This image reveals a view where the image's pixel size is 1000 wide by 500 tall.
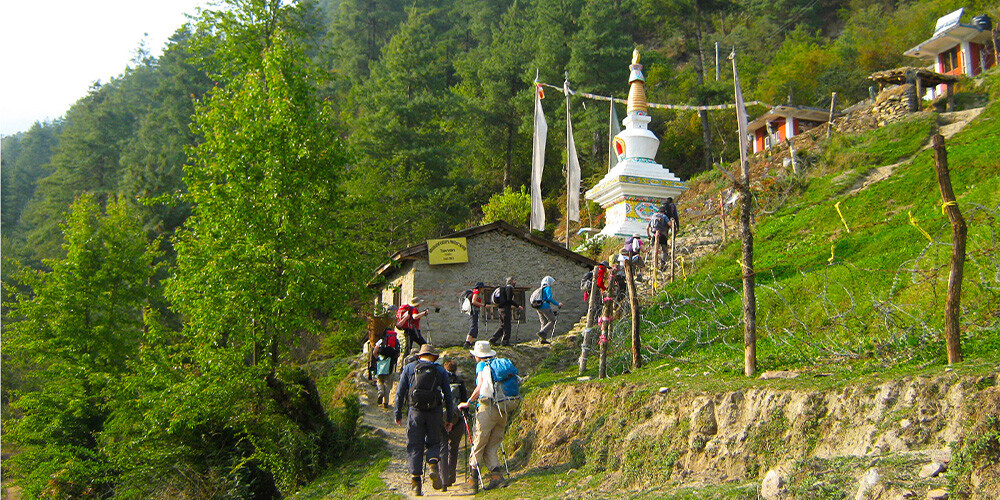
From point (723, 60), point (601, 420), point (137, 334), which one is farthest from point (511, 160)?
point (601, 420)

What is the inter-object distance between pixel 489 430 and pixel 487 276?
10.0 metres

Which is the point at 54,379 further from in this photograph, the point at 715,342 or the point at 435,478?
the point at 715,342

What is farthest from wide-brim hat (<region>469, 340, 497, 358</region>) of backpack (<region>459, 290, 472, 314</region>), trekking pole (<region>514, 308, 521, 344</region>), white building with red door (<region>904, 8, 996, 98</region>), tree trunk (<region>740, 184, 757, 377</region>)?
white building with red door (<region>904, 8, 996, 98</region>)

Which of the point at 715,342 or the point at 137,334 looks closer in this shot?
the point at 715,342

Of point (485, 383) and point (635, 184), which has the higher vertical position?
point (635, 184)

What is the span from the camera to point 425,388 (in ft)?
29.1

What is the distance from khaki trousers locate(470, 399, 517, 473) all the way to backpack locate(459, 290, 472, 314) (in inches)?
295

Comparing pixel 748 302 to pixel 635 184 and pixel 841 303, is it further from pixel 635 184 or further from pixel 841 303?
pixel 635 184

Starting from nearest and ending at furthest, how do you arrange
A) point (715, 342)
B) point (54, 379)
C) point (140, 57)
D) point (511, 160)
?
point (715, 342) < point (54, 379) < point (511, 160) < point (140, 57)

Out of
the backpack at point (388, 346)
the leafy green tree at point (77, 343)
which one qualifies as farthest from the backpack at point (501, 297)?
the leafy green tree at point (77, 343)

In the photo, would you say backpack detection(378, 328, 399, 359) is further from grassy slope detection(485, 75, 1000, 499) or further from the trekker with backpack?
grassy slope detection(485, 75, 1000, 499)

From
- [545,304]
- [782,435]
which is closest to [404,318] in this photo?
[545,304]

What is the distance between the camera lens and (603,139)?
3700 cm

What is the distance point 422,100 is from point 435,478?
27665 millimetres
